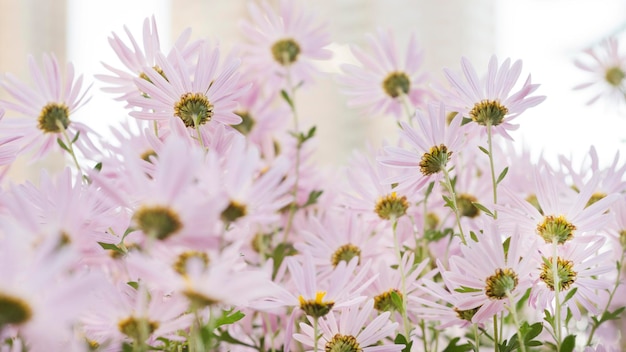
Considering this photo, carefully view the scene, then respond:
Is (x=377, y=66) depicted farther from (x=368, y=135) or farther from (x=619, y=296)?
(x=368, y=135)

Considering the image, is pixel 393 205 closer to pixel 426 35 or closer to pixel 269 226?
pixel 269 226

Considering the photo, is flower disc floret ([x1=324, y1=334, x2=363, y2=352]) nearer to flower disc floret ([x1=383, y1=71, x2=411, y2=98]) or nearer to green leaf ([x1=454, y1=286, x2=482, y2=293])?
green leaf ([x1=454, y1=286, x2=482, y2=293])

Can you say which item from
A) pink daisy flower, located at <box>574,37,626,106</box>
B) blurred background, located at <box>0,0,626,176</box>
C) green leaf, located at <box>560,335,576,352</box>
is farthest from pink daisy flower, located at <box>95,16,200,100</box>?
blurred background, located at <box>0,0,626,176</box>

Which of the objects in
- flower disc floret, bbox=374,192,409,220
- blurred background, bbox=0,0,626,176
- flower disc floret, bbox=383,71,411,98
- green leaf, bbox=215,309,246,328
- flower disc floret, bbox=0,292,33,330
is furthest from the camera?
blurred background, bbox=0,0,626,176

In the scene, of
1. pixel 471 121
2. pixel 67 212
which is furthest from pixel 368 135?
pixel 67 212

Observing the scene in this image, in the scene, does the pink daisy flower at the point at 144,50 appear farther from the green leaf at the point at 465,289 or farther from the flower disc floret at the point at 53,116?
the green leaf at the point at 465,289

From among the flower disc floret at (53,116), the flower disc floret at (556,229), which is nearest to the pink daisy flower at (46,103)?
the flower disc floret at (53,116)
